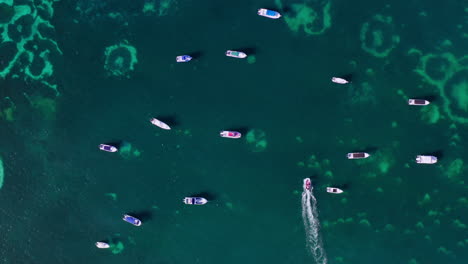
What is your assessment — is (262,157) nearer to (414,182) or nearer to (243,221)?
(243,221)

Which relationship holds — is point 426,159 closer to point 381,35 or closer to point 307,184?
point 307,184

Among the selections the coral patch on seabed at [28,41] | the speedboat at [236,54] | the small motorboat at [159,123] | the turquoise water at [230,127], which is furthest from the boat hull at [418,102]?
the coral patch on seabed at [28,41]

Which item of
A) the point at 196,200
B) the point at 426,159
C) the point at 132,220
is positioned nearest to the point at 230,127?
the point at 196,200

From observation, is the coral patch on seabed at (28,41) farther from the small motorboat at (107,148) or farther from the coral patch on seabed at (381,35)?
the coral patch on seabed at (381,35)

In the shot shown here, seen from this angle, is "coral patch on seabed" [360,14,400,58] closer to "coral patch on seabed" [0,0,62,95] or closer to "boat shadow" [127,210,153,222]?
"boat shadow" [127,210,153,222]

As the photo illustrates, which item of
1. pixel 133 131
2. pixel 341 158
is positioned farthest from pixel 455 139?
pixel 133 131

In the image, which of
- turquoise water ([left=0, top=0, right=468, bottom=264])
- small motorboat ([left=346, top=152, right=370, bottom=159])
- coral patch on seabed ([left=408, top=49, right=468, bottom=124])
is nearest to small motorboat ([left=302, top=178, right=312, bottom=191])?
turquoise water ([left=0, top=0, right=468, bottom=264])
